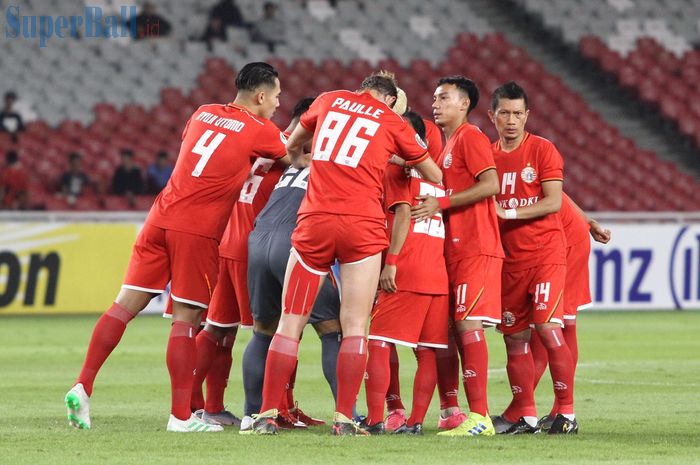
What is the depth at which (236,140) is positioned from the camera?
7.88 m

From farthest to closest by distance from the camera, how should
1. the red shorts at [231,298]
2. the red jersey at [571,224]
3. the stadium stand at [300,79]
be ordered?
the stadium stand at [300,79]
the red jersey at [571,224]
the red shorts at [231,298]

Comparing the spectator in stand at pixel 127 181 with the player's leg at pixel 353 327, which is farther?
the spectator in stand at pixel 127 181

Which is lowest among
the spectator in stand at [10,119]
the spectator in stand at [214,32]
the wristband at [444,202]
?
the wristband at [444,202]

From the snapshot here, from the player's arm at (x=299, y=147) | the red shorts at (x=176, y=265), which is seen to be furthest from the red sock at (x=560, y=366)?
the red shorts at (x=176, y=265)

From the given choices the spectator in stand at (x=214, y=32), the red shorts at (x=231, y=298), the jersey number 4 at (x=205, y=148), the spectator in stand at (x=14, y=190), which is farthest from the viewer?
the spectator in stand at (x=214, y=32)

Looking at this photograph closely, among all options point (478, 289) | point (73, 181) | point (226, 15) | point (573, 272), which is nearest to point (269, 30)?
point (226, 15)

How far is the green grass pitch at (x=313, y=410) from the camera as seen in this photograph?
6.55m

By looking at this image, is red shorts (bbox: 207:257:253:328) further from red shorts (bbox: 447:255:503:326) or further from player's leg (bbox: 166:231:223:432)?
red shorts (bbox: 447:255:503:326)

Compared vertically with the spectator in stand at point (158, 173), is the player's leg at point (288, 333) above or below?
below

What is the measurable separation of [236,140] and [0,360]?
5.47m

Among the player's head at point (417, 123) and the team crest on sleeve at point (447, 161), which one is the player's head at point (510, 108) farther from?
the player's head at point (417, 123)

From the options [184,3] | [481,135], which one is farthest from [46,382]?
[184,3]

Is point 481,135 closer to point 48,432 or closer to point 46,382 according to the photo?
point 48,432

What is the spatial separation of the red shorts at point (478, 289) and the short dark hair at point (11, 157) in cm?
1287
